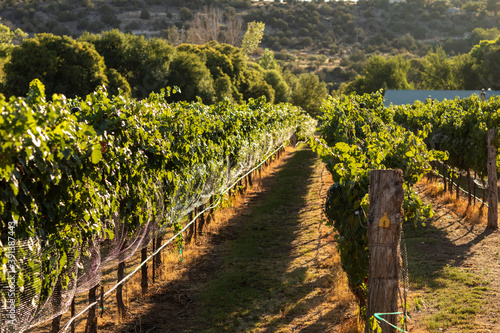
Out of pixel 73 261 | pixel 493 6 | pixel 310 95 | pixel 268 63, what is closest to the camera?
pixel 73 261

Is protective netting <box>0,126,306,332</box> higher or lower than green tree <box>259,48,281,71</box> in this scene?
lower

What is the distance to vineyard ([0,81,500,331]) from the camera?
3793 mm

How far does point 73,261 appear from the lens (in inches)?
189

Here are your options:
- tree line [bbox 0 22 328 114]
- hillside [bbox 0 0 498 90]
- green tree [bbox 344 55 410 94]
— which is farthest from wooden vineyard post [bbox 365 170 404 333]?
hillside [bbox 0 0 498 90]

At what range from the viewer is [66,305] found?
4887 millimetres

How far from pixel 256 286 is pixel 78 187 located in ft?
14.0

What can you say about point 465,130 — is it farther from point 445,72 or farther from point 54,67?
point 445,72

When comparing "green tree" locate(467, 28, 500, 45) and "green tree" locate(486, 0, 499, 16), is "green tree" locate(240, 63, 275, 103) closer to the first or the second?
"green tree" locate(467, 28, 500, 45)

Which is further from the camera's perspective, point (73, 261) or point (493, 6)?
point (493, 6)

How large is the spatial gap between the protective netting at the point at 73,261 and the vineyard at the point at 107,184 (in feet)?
0.04

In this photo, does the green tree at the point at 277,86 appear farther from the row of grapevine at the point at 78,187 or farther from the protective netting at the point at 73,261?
the row of grapevine at the point at 78,187

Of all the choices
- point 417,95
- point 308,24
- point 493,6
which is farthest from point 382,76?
point 493,6

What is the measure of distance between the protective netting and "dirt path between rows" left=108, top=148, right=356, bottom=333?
113 cm

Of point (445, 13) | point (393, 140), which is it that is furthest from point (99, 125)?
point (445, 13)
